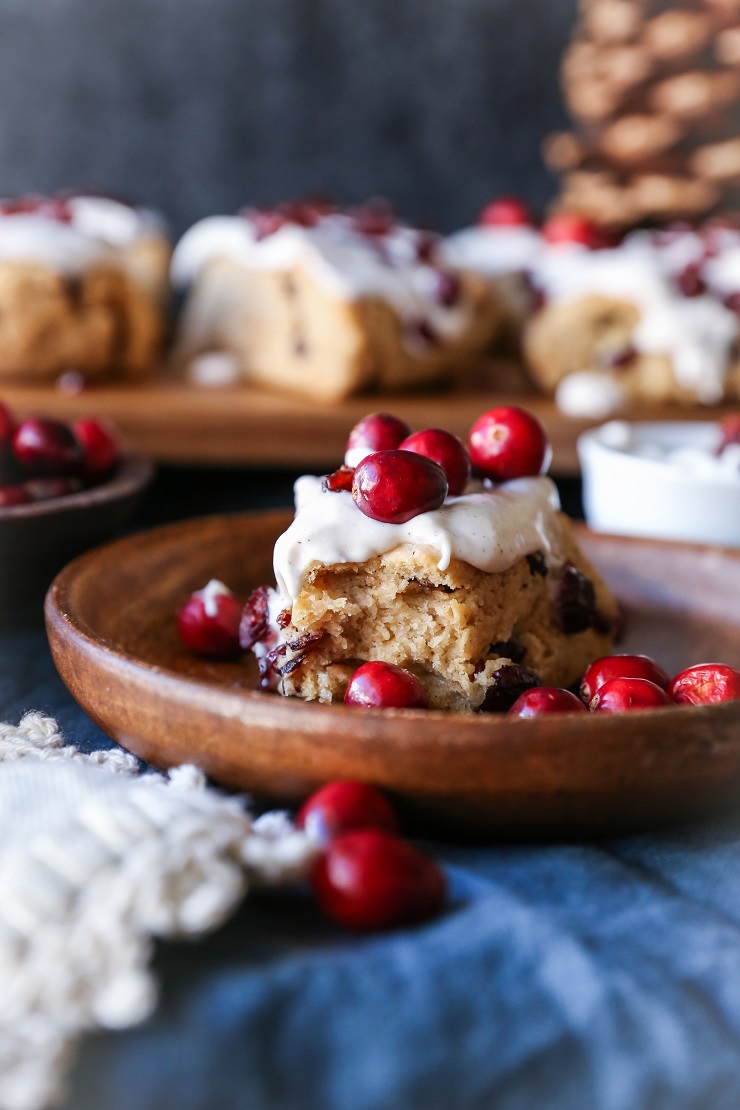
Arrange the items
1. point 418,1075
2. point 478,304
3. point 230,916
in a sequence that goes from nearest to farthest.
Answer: point 418,1075, point 230,916, point 478,304

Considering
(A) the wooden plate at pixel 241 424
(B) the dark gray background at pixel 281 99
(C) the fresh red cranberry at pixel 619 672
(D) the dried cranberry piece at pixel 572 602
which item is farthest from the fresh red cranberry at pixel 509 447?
(B) the dark gray background at pixel 281 99

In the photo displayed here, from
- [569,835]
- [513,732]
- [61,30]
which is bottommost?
[569,835]

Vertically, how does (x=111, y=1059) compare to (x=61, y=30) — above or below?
below

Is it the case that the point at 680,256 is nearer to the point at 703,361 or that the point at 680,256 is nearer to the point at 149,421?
the point at 703,361

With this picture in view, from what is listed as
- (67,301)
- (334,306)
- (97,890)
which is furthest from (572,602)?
(67,301)

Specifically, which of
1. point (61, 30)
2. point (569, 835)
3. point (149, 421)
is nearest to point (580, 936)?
point (569, 835)

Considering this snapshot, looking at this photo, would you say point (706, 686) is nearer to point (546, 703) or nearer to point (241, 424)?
point (546, 703)

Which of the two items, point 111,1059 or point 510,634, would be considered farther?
point 510,634

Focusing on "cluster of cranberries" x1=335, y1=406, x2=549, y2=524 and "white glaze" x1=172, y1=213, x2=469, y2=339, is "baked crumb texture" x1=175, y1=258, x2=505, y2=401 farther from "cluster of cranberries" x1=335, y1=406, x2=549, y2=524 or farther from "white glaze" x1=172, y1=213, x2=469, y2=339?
"cluster of cranberries" x1=335, y1=406, x2=549, y2=524
